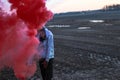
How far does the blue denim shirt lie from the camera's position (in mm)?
9094

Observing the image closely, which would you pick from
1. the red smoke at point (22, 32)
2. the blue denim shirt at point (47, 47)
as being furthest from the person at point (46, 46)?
the red smoke at point (22, 32)

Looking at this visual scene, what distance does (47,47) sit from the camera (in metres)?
9.11

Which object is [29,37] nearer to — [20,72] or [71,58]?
→ [20,72]

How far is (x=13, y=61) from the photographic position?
374 inches

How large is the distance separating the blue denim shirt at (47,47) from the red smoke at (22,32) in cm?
17

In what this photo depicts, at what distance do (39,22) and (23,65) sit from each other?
45.9 inches

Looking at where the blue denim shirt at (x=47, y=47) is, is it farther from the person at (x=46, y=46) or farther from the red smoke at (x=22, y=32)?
the red smoke at (x=22, y=32)

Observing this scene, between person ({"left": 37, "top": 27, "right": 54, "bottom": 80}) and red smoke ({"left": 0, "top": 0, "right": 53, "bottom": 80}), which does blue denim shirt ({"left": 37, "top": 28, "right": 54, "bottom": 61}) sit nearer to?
person ({"left": 37, "top": 27, "right": 54, "bottom": 80})

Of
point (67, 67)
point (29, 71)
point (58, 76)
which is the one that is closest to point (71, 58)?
point (67, 67)

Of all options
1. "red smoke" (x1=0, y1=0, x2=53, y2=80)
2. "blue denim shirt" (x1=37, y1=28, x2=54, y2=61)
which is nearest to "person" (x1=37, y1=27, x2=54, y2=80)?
"blue denim shirt" (x1=37, y1=28, x2=54, y2=61)

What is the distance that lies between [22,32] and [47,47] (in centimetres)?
74

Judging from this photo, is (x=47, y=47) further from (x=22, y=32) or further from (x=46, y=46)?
(x=22, y=32)

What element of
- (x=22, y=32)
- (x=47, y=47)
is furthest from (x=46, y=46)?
(x=22, y=32)

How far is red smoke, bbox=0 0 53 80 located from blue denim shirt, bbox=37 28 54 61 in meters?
0.17
